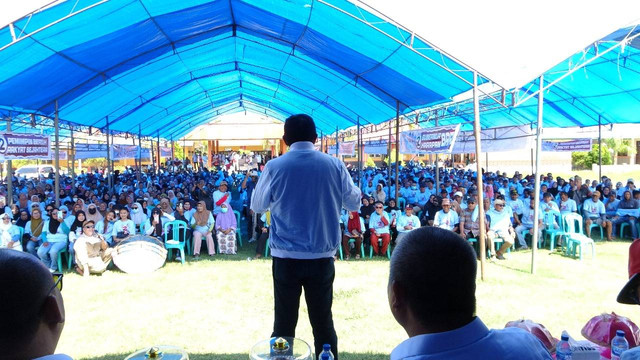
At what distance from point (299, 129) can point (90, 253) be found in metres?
6.46

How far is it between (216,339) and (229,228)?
4.49m

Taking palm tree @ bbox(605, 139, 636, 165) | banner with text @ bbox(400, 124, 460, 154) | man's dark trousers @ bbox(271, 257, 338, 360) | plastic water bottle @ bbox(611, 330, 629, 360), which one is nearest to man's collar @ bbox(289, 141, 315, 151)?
man's dark trousers @ bbox(271, 257, 338, 360)

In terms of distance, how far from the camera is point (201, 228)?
29.6ft

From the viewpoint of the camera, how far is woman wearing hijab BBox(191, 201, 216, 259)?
8.92 m

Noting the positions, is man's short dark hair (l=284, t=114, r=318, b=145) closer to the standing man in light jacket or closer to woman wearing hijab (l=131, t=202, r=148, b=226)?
the standing man in light jacket

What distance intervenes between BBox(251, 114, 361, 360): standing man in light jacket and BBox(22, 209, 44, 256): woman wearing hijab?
747cm

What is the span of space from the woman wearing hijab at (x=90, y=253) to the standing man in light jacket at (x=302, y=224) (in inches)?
241

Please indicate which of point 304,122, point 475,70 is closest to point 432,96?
point 475,70

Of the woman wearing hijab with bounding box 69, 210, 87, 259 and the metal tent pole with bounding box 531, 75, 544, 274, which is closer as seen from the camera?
the metal tent pole with bounding box 531, 75, 544, 274

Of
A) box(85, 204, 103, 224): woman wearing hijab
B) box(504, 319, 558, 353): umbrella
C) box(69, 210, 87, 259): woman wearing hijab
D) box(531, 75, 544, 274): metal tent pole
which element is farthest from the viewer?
box(85, 204, 103, 224): woman wearing hijab

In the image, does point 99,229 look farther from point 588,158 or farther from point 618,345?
point 588,158

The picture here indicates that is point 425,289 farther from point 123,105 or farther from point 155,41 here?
point 123,105

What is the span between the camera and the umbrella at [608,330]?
241cm

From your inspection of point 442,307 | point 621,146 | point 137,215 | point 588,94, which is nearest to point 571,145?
point 588,94
